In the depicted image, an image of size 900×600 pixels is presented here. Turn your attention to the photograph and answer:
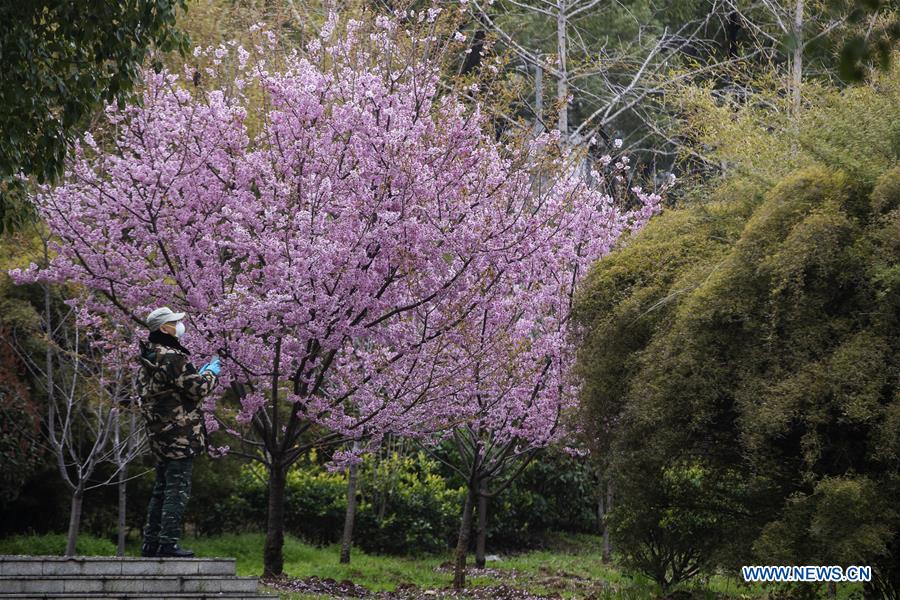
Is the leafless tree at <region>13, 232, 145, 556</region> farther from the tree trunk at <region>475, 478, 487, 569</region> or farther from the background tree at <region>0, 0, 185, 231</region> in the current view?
the tree trunk at <region>475, 478, 487, 569</region>

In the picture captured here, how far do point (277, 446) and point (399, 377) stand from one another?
4.83 ft

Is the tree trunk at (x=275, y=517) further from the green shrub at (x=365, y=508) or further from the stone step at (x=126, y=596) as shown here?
the green shrub at (x=365, y=508)

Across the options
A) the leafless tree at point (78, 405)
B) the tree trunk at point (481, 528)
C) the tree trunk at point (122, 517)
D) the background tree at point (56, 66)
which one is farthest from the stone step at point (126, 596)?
the tree trunk at point (481, 528)

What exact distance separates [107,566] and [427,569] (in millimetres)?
8517

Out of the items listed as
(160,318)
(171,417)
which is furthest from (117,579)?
(160,318)

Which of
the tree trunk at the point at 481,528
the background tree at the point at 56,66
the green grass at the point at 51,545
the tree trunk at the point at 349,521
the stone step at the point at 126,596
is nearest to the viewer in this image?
the stone step at the point at 126,596

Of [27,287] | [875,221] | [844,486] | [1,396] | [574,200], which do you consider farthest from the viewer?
[27,287]

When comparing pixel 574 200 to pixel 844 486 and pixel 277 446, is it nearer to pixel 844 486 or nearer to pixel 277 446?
pixel 277 446

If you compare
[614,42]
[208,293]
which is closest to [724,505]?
[208,293]

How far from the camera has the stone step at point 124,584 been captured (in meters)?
6.61

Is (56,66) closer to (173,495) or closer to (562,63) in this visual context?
(173,495)

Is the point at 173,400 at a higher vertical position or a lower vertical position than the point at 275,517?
higher

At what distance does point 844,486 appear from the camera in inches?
311

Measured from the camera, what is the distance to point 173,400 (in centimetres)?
743
